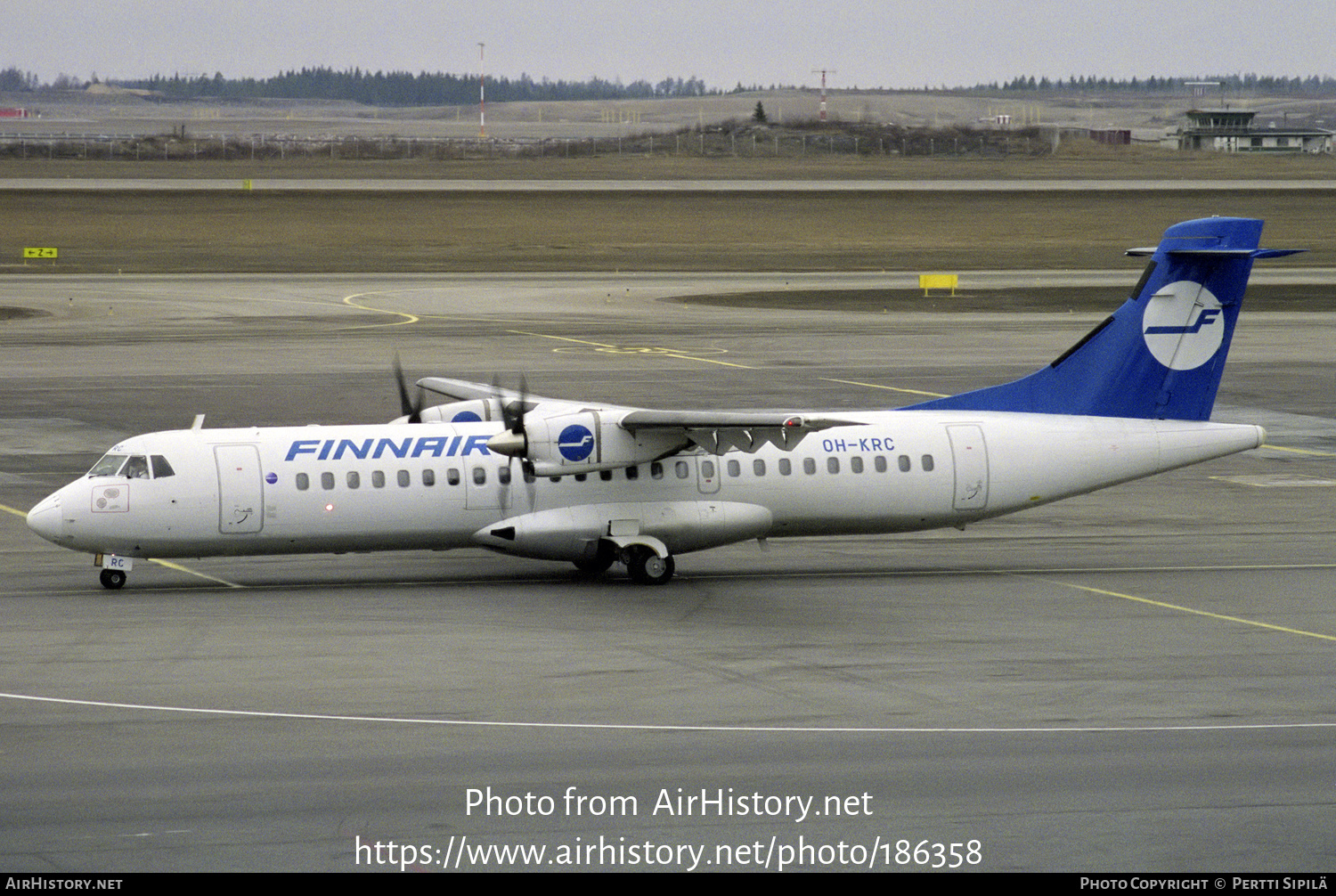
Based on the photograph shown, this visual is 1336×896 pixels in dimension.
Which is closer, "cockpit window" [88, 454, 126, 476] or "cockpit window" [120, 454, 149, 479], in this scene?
"cockpit window" [120, 454, 149, 479]

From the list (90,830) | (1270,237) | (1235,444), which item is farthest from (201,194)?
(90,830)

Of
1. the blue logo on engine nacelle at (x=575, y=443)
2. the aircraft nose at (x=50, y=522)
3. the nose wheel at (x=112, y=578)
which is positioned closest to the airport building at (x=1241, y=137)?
the blue logo on engine nacelle at (x=575, y=443)

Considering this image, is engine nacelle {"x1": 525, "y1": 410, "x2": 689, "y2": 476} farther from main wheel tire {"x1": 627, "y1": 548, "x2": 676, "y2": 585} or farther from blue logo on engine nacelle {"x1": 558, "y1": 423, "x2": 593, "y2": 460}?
main wheel tire {"x1": 627, "y1": 548, "x2": 676, "y2": 585}

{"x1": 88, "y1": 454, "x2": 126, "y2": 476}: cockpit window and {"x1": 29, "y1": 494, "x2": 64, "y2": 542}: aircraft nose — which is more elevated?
{"x1": 88, "y1": 454, "x2": 126, "y2": 476}: cockpit window

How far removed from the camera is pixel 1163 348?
2917 cm

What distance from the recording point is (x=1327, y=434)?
43094 millimetres

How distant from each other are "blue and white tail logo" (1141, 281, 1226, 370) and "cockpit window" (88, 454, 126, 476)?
17395mm

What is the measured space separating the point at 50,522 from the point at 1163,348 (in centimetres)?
1878

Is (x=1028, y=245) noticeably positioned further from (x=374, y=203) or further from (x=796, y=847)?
(x=796, y=847)

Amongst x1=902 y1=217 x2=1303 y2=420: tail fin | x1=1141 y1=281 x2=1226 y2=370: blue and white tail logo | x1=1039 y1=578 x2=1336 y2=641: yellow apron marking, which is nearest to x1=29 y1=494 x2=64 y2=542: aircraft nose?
x1=902 y1=217 x2=1303 y2=420: tail fin

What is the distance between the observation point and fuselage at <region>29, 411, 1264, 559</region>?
2616 centimetres

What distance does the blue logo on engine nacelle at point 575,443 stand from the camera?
84.4 ft

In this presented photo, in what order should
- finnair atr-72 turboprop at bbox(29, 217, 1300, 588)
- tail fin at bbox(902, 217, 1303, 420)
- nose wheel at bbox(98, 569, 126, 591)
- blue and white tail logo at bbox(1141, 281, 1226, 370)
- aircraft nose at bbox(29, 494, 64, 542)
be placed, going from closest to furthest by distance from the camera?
1. aircraft nose at bbox(29, 494, 64, 542)
2. finnair atr-72 turboprop at bbox(29, 217, 1300, 588)
3. nose wheel at bbox(98, 569, 126, 591)
4. tail fin at bbox(902, 217, 1303, 420)
5. blue and white tail logo at bbox(1141, 281, 1226, 370)

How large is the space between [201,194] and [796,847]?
116 metres
